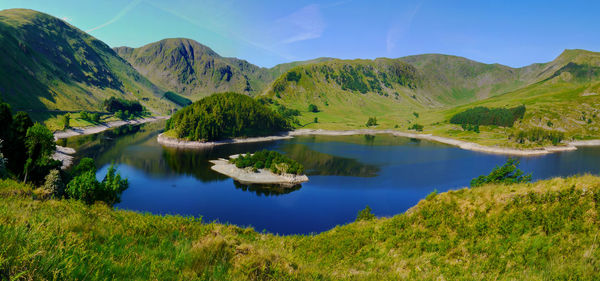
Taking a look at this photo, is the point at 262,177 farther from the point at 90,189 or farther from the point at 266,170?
the point at 90,189

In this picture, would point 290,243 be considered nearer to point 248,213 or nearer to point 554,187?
point 554,187

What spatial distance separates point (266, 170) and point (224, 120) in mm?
80029

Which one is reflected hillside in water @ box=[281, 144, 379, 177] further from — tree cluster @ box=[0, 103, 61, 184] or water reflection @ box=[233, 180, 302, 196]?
tree cluster @ box=[0, 103, 61, 184]

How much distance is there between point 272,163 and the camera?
74.1m

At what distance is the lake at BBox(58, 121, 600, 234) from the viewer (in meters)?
51.7

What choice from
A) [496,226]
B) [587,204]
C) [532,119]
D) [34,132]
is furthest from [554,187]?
[532,119]

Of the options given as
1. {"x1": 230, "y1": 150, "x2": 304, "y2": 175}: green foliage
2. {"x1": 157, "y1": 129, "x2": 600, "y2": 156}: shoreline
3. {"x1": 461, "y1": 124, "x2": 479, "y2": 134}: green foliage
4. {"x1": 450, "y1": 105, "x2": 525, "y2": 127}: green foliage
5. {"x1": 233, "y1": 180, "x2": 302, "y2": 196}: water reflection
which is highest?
{"x1": 450, "y1": 105, "x2": 525, "y2": 127}: green foliage

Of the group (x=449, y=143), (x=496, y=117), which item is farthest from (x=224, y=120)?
(x=496, y=117)

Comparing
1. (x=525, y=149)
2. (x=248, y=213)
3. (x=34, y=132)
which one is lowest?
(x=248, y=213)

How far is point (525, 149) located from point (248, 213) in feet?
443

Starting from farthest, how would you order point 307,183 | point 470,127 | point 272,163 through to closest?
point 470,127 < point 272,163 < point 307,183

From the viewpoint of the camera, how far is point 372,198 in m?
61.3

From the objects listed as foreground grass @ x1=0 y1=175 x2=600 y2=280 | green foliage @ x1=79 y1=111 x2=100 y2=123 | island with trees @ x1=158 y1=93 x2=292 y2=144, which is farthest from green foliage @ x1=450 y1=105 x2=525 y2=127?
green foliage @ x1=79 y1=111 x2=100 y2=123

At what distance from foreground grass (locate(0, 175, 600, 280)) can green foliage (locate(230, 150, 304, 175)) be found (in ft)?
172
